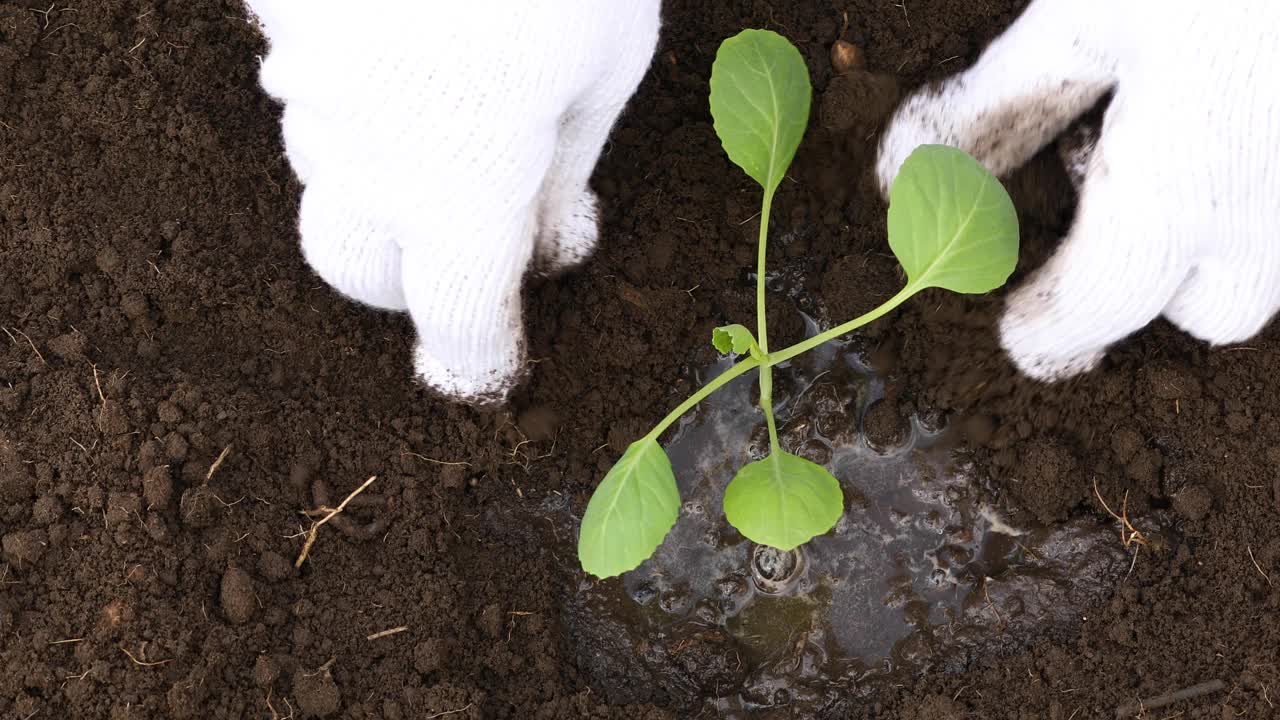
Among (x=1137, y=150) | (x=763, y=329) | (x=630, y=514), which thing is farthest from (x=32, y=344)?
(x=1137, y=150)

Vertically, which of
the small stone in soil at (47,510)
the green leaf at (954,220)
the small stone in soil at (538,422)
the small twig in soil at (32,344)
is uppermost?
the green leaf at (954,220)

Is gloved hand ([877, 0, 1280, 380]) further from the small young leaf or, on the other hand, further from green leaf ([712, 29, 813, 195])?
the small young leaf

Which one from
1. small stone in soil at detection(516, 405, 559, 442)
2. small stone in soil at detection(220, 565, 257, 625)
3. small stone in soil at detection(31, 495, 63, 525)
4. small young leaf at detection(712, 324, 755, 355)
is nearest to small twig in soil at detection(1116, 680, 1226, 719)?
small young leaf at detection(712, 324, 755, 355)

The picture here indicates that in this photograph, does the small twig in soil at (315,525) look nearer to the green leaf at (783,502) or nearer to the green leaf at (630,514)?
the green leaf at (630,514)

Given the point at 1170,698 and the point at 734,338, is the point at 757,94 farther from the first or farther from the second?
the point at 1170,698

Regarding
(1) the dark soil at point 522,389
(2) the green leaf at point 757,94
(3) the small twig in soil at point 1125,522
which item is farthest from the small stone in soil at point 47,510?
(3) the small twig in soil at point 1125,522

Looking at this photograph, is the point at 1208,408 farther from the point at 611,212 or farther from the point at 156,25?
the point at 156,25

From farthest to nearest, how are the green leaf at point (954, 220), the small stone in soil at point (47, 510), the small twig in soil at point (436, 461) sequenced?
the small twig in soil at point (436, 461), the small stone in soil at point (47, 510), the green leaf at point (954, 220)
